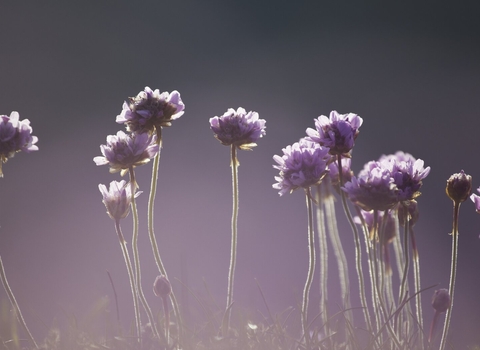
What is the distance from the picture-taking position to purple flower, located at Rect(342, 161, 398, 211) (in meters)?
1.79

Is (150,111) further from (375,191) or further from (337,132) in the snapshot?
(375,191)

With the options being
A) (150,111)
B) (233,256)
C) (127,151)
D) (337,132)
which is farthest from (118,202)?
(337,132)

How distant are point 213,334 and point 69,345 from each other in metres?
0.45

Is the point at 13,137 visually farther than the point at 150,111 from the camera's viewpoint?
No

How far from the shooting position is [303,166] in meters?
1.88

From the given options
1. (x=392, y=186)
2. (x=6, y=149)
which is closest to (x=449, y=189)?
(x=392, y=186)

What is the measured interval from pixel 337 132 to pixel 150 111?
0.62 metres

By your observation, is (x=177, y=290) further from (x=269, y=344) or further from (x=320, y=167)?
(x=320, y=167)

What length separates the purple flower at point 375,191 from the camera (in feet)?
5.86

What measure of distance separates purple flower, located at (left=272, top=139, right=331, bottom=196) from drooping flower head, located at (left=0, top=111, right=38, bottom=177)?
81 cm

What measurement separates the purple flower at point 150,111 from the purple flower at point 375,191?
24.9 inches

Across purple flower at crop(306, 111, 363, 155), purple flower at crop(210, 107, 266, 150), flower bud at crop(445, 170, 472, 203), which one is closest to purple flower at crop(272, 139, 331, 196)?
purple flower at crop(306, 111, 363, 155)

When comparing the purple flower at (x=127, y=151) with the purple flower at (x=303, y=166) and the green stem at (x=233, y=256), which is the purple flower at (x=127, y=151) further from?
the purple flower at (x=303, y=166)

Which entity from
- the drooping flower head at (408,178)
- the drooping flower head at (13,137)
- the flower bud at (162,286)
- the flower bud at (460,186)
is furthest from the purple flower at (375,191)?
the drooping flower head at (13,137)
